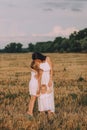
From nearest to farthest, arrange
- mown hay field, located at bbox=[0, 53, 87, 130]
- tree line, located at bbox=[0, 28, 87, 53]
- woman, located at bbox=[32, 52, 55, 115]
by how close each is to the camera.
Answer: mown hay field, located at bbox=[0, 53, 87, 130], woman, located at bbox=[32, 52, 55, 115], tree line, located at bbox=[0, 28, 87, 53]

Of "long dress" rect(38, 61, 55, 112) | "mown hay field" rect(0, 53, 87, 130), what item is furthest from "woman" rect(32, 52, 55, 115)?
"mown hay field" rect(0, 53, 87, 130)

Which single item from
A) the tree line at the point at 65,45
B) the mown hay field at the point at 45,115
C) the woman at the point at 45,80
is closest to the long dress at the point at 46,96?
the woman at the point at 45,80

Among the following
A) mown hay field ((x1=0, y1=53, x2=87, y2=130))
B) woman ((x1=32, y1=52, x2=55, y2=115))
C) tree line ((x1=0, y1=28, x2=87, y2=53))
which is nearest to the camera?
mown hay field ((x1=0, y1=53, x2=87, y2=130))

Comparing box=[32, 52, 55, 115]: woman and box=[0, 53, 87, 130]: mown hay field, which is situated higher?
box=[32, 52, 55, 115]: woman

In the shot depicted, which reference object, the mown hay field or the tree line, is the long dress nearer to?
the mown hay field

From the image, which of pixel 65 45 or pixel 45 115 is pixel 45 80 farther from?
pixel 65 45

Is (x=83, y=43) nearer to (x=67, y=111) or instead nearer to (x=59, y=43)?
(x=59, y=43)

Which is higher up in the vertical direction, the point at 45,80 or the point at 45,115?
the point at 45,80

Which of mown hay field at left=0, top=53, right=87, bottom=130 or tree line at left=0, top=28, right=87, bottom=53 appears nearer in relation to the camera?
mown hay field at left=0, top=53, right=87, bottom=130

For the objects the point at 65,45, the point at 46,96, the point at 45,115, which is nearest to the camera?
the point at 45,115

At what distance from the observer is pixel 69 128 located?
8828mm

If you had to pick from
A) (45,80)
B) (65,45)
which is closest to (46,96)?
(45,80)

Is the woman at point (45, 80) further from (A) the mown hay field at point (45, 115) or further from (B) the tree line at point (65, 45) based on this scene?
(B) the tree line at point (65, 45)

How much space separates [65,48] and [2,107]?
99807 millimetres
